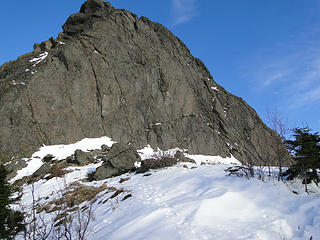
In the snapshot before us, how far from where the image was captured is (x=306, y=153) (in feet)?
24.2

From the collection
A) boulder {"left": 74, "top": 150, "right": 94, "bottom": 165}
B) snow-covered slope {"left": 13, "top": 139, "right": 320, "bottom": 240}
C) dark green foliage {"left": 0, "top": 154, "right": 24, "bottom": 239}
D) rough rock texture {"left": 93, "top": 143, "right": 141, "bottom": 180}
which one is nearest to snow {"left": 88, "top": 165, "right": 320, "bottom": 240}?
snow-covered slope {"left": 13, "top": 139, "right": 320, "bottom": 240}

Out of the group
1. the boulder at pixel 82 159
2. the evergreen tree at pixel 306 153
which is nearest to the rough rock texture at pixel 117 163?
the boulder at pixel 82 159

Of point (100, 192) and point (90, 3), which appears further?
point (90, 3)

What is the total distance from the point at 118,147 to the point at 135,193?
8.98 m

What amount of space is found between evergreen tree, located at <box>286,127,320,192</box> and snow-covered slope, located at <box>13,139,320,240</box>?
0.89 m

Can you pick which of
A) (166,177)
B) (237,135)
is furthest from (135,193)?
(237,135)

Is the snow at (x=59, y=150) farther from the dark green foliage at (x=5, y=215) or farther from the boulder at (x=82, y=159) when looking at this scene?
the dark green foliage at (x=5, y=215)

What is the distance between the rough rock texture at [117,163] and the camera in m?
15.6

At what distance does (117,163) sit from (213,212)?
11636mm

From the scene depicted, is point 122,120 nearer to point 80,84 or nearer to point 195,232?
point 80,84

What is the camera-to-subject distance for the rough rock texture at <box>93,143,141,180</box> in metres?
15.6

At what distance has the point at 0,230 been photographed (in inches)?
261

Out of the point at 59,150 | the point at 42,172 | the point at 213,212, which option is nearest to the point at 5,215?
the point at 213,212

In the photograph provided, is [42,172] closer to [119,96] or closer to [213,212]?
[213,212]
